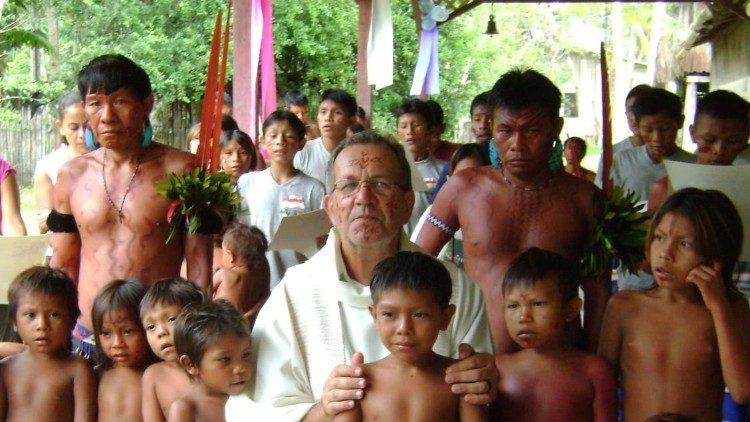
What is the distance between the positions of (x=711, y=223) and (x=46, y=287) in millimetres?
2490

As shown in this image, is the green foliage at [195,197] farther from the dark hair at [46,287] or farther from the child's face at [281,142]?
the child's face at [281,142]

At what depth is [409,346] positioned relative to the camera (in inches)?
104

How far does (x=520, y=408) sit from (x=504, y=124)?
1199mm

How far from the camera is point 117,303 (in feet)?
12.0

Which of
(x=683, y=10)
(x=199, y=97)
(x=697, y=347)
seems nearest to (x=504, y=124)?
(x=697, y=347)

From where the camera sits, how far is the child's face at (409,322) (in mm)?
2654

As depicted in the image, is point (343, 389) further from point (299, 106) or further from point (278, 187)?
point (299, 106)

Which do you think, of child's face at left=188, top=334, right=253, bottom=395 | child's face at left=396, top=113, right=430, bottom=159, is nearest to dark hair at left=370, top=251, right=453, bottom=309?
child's face at left=188, top=334, right=253, bottom=395

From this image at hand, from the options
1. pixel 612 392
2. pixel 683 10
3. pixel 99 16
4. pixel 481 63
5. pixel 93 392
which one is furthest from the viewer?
pixel 683 10

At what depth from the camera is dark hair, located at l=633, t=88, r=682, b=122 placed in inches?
215

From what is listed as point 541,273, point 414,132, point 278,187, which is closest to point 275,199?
point 278,187

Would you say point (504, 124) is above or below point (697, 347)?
above

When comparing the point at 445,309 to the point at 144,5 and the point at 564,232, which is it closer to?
the point at 564,232

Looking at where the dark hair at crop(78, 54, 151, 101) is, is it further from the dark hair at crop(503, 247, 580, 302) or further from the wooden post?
the wooden post
